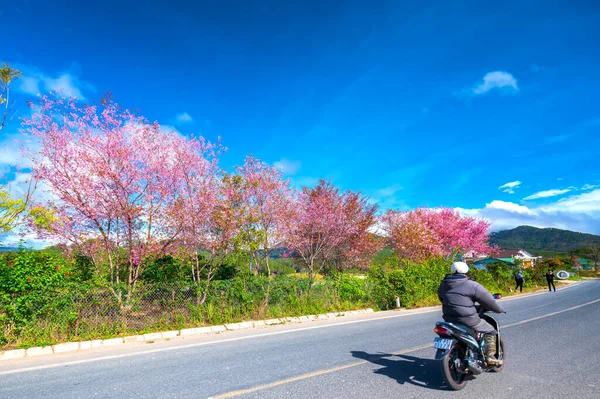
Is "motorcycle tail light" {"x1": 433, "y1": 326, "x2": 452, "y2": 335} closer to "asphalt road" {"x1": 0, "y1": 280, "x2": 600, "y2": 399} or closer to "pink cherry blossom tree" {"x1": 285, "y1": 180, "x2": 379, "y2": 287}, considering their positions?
"asphalt road" {"x1": 0, "y1": 280, "x2": 600, "y2": 399}

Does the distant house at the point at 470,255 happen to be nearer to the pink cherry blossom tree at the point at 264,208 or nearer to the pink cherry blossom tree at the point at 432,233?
the pink cherry blossom tree at the point at 432,233

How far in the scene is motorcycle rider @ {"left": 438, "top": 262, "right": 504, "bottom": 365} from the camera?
193 inches

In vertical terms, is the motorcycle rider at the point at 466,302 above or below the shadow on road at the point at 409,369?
above

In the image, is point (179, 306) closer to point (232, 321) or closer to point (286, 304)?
point (232, 321)

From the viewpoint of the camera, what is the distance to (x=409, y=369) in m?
5.61

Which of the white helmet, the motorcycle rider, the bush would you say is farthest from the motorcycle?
the bush

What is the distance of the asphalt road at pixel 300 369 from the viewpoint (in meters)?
4.64

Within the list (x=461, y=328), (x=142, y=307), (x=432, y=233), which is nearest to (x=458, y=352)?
(x=461, y=328)

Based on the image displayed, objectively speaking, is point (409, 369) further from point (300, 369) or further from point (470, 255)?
point (470, 255)

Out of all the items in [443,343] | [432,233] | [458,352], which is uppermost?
[432,233]

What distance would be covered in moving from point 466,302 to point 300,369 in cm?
278

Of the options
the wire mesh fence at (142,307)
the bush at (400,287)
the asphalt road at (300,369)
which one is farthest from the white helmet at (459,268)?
the bush at (400,287)

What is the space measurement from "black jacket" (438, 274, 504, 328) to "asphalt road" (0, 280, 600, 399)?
94cm

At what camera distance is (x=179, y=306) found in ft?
31.1
